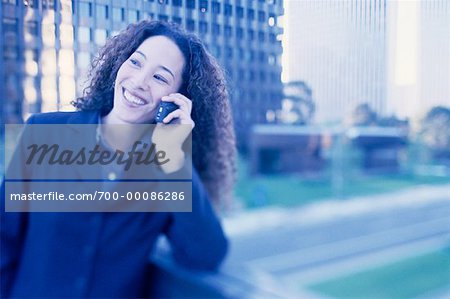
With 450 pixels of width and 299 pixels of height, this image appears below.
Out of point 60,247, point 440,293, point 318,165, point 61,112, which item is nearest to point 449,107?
point 440,293

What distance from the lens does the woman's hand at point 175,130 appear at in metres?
0.97

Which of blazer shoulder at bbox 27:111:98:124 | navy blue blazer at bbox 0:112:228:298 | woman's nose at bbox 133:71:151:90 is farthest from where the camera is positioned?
navy blue blazer at bbox 0:112:228:298

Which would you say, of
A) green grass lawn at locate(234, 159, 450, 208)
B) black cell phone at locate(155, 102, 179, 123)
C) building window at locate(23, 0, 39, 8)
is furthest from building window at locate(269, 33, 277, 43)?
green grass lawn at locate(234, 159, 450, 208)

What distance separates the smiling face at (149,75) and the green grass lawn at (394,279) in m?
0.80

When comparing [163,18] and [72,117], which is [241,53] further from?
[72,117]

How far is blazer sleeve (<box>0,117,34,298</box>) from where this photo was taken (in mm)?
1142

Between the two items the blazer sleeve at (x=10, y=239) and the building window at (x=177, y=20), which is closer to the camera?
the building window at (x=177, y=20)

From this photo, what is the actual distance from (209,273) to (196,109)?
2.03 feet

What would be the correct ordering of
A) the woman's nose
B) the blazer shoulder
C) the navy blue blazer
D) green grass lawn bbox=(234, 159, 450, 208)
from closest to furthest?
the woman's nose < the blazer shoulder < the navy blue blazer < green grass lawn bbox=(234, 159, 450, 208)

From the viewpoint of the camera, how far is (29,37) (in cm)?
107

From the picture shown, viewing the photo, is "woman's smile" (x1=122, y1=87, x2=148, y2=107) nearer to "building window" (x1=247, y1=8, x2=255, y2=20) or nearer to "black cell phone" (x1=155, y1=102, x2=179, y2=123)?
"black cell phone" (x1=155, y1=102, x2=179, y2=123)

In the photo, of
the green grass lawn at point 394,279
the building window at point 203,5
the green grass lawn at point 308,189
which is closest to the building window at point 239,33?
the building window at point 203,5

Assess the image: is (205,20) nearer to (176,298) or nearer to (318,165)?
(176,298)

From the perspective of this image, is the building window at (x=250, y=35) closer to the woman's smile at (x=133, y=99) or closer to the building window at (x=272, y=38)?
the building window at (x=272, y=38)
